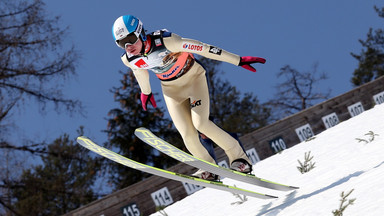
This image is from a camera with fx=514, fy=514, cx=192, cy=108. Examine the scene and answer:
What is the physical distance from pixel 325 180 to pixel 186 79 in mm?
1706

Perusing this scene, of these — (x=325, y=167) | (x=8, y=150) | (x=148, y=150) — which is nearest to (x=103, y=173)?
(x=148, y=150)

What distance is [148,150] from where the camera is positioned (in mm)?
22453

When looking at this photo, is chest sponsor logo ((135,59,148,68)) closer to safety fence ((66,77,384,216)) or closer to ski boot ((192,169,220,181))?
ski boot ((192,169,220,181))

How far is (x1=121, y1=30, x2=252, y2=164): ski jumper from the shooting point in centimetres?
506

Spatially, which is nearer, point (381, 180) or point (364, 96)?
point (381, 180)

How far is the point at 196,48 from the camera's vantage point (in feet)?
16.7

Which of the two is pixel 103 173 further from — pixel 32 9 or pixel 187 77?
pixel 187 77

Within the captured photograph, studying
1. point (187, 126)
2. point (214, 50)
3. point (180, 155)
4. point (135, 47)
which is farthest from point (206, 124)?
point (135, 47)

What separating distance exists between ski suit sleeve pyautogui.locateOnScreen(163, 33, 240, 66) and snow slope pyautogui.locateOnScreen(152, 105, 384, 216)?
1474 mm

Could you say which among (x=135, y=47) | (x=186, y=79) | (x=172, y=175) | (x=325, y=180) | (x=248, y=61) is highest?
(x=135, y=47)

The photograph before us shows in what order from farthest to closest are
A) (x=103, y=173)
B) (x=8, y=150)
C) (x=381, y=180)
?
(x=103, y=173) < (x=8, y=150) < (x=381, y=180)

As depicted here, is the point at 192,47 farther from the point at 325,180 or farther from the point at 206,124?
the point at 325,180

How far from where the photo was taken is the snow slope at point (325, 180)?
154 inches

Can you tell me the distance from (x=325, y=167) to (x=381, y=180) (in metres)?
1.79
